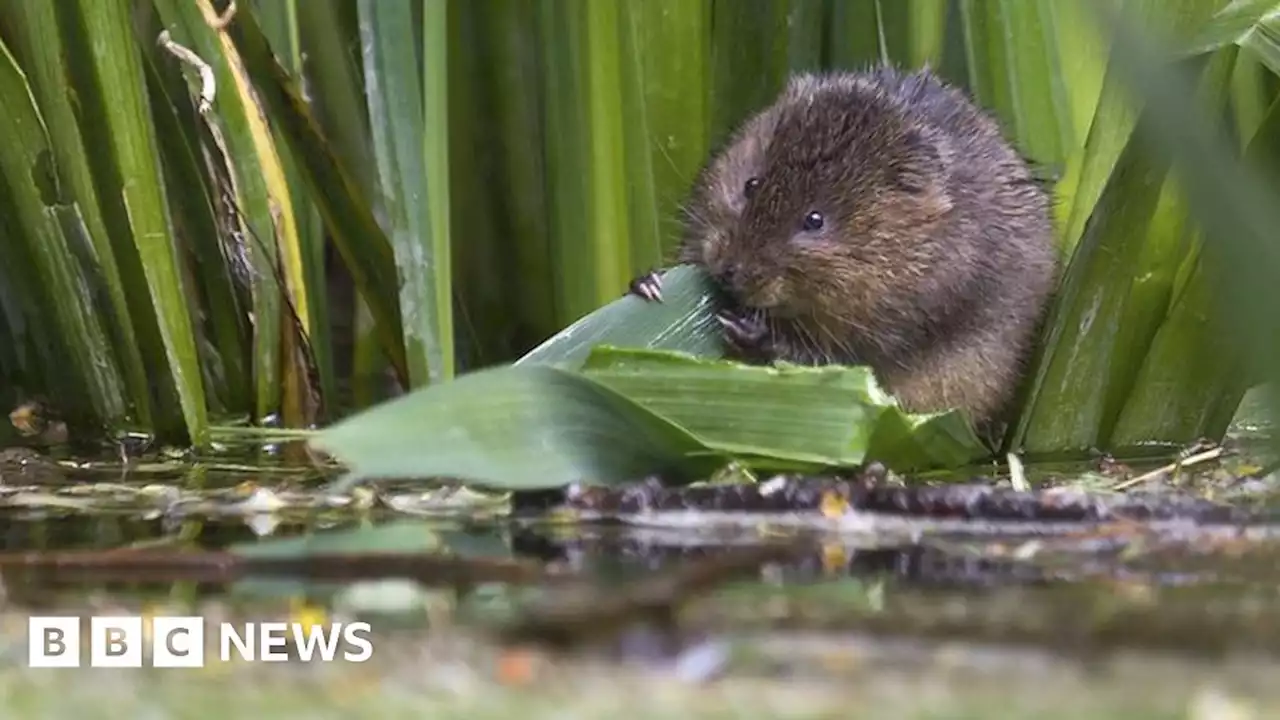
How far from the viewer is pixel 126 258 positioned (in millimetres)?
2156

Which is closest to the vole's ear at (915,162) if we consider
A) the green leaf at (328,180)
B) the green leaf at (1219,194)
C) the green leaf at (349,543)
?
the green leaf at (328,180)

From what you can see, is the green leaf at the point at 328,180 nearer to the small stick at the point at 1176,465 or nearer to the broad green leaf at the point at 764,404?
the broad green leaf at the point at 764,404

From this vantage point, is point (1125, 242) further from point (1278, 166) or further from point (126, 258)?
point (126, 258)

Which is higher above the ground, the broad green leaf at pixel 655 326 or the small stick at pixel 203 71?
the small stick at pixel 203 71

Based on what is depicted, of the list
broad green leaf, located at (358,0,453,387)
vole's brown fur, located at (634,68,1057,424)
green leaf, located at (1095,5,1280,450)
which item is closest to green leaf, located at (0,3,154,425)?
broad green leaf, located at (358,0,453,387)

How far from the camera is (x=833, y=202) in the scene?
8.02ft

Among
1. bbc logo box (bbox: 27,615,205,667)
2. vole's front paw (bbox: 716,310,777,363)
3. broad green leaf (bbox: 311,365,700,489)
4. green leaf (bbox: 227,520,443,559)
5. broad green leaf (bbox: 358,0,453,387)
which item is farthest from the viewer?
vole's front paw (bbox: 716,310,777,363)

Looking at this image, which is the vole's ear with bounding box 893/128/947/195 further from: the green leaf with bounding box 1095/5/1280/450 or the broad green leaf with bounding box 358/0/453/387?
the green leaf with bounding box 1095/5/1280/450

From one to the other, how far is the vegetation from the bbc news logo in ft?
2.48

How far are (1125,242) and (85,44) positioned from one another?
1357mm

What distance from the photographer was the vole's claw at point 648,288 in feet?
7.10

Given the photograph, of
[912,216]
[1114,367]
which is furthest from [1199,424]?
[912,216]

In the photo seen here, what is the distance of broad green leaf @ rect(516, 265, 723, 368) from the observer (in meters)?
1.98

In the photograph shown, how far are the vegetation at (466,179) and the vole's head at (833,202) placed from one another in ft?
0.38
